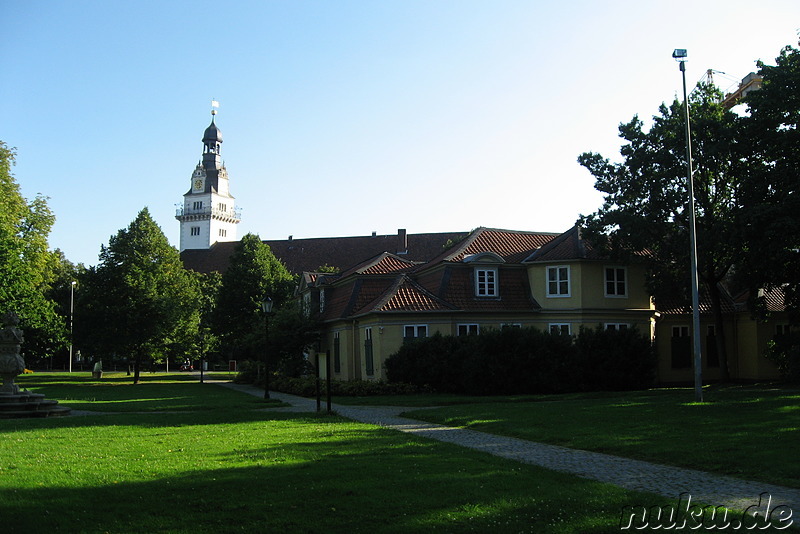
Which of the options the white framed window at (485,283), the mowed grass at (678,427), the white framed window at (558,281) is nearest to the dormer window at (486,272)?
the white framed window at (485,283)

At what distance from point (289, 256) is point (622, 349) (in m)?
77.3

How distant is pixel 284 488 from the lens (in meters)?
9.59

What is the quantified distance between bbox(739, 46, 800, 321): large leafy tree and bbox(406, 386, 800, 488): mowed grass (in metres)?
4.65

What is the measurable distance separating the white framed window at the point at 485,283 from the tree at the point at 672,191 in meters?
5.08

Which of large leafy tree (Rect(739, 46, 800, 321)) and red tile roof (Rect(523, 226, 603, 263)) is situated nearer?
large leafy tree (Rect(739, 46, 800, 321))

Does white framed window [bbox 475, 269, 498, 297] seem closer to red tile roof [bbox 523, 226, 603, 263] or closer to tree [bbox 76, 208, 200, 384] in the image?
red tile roof [bbox 523, 226, 603, 263]

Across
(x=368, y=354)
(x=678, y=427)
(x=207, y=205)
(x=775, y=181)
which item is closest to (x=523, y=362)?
(x=368, y=354)

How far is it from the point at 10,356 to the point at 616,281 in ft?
84.6

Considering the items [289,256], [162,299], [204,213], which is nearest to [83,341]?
[162,299]

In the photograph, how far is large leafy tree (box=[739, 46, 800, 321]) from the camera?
25.7 m

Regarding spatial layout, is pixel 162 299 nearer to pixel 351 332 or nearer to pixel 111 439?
pixel 351 332

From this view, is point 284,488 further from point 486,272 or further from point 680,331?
point 680,331

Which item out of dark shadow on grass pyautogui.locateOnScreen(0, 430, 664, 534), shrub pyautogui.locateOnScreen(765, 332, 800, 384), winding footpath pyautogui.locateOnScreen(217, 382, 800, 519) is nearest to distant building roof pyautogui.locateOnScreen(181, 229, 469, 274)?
shrub pyautogui.locateOnScreen(765, 332, 800, 384)

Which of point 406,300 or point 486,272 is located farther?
point 486,272
